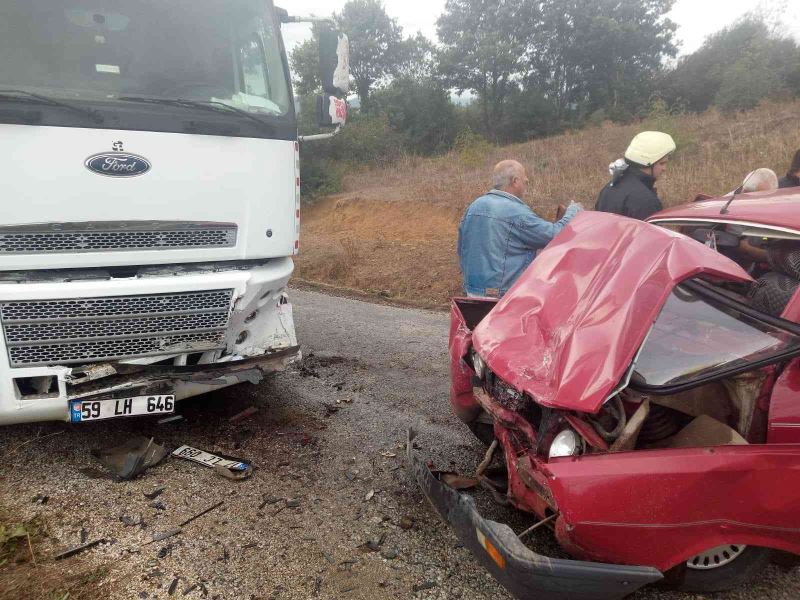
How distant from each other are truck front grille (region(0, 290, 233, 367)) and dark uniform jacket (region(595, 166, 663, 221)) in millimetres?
2823

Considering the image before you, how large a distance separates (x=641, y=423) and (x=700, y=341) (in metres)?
0.43

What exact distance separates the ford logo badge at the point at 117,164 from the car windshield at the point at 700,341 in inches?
108

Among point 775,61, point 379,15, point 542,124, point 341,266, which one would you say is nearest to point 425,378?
point 341,266

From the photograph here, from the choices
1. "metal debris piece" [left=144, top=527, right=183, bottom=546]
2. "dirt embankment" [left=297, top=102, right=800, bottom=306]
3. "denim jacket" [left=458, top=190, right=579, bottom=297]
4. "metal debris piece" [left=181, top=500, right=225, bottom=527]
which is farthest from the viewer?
"dirt embankment" [left=297, top=102, right=800, bottom=306]

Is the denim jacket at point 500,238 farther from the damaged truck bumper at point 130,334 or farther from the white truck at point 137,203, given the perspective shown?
the damaged truck bumper at point 130,334

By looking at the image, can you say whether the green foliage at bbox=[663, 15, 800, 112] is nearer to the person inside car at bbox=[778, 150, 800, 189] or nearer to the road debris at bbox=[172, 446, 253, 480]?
the person inside car at bbox=[778, 150, 800, 189]

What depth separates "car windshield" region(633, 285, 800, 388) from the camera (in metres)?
2.22

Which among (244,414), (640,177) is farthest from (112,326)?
(640,177)

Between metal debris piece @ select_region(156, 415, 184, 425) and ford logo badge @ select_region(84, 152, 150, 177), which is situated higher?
ford logo badge @ select_region(84, 152, 150, 177)

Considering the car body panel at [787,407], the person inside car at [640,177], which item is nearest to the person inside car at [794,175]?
the person inside car at [640,177]

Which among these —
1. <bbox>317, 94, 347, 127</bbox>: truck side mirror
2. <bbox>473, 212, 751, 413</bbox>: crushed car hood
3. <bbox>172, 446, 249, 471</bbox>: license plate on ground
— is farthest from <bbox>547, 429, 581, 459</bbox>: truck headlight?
<bbox>317, 94, 347, 127</bbox>: truck side mirror

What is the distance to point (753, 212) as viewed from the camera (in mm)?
2928

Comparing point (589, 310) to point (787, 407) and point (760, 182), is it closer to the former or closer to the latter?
point (787, 407)

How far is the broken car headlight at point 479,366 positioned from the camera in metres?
2.73
